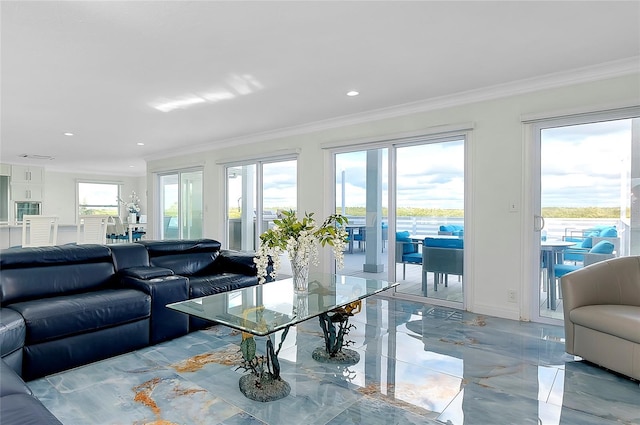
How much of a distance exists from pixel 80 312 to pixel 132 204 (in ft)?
32.3

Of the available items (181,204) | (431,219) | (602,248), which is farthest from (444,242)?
(181,204)

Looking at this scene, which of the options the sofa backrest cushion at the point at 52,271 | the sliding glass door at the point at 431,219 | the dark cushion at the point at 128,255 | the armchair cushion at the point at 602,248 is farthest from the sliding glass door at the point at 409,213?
the sofa backrest cushion at the point at 52,271

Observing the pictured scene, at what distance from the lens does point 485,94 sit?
386 cm

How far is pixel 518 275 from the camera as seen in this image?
3.71m

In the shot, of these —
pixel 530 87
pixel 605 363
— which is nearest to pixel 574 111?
pixel 530 87

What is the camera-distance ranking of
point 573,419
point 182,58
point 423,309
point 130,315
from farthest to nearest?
point 423,309, point 182,58, point 130,315, point 573,419

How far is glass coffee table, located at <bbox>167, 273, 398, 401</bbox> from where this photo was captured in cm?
208

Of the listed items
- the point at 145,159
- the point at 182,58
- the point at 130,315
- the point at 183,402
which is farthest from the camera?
the point at 145,159

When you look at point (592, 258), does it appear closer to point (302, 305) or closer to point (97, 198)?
point (302, 305)

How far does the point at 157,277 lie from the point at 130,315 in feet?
1.55

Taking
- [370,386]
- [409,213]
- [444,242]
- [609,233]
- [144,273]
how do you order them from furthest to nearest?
[409,213], [444,242], [609,233], [144,273], [370,386]

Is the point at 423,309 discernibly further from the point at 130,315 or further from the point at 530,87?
the point at 130,315

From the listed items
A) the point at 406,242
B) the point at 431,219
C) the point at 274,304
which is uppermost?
the point at 431,219

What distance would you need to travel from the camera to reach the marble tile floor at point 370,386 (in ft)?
6.43
